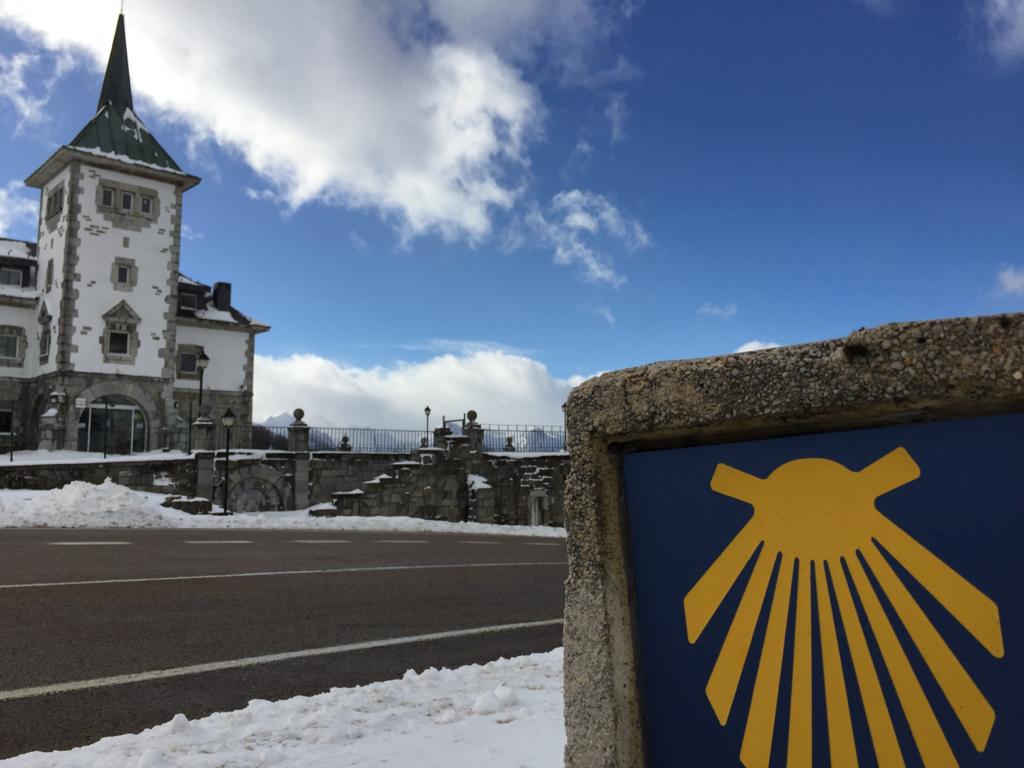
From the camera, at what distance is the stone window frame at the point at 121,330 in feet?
114

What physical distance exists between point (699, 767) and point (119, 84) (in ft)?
153

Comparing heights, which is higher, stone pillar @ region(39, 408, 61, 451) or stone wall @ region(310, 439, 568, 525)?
stone pillar @ region(39, 408, 61, 451)

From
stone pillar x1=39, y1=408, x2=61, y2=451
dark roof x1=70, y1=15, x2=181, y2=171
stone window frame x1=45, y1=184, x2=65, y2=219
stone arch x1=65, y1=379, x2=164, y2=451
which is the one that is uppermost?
dark roof x1=70, y1=15, x2=181, y2=171

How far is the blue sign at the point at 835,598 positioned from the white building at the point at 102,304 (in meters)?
35.3

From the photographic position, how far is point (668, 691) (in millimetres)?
1950

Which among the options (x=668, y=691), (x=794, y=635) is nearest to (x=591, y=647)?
(x=668, y=691)

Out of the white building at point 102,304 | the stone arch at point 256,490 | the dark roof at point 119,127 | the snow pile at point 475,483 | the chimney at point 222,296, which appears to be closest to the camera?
the stone arch at point 256,490

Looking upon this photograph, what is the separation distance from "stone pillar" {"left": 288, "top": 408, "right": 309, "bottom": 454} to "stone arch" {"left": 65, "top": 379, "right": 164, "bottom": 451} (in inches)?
443

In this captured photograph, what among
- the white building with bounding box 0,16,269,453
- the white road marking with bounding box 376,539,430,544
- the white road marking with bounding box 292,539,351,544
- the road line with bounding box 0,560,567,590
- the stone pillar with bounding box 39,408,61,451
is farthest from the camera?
the white building with bounding box 0,16,269,453

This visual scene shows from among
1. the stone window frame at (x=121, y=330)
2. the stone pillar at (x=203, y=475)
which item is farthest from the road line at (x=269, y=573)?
the stone window frame at (x=121, y=330)

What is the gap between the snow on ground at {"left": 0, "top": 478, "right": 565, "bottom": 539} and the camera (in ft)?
A: 53.3

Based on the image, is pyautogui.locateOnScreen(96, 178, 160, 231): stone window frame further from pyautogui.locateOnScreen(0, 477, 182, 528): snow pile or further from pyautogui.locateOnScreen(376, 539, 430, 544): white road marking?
pyautogui.locateOnScreen(376, 539, 430, 544): white road marking

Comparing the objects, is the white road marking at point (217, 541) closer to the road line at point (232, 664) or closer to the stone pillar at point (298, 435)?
the road line at point (232, 664)

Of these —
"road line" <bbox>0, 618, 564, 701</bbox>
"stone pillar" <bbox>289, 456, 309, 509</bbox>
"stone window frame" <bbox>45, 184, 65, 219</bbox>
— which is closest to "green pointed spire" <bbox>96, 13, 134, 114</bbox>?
"stone window frame" <bbox>45, 184, 65, 219</bbox>
